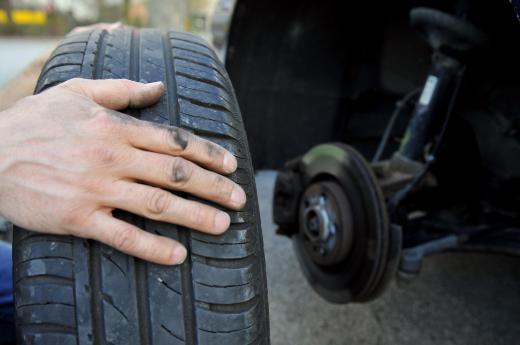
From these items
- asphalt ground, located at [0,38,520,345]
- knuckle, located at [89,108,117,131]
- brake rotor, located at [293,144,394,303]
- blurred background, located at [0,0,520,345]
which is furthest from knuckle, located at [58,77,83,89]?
asphalt ground, located at [0,38,520,345]

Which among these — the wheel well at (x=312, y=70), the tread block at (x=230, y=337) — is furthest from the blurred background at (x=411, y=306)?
the tread block at (x=230, y=337)

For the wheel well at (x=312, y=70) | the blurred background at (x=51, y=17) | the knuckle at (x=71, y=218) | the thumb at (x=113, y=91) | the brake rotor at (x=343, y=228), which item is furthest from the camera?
the blurred background at (x=51, y=17)

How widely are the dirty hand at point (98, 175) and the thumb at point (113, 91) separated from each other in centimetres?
3

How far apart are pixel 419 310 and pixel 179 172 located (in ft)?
5.11

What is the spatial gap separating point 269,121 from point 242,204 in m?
1.47

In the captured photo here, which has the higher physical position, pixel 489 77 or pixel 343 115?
pixel 489 77

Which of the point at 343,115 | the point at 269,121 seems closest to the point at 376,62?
the point at 343,115

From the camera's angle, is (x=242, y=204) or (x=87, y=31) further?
(x=87, y=31)

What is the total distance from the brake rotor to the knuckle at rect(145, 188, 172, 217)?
91 cm

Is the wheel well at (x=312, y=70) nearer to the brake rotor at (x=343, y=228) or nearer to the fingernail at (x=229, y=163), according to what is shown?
the brake rotor at (x=343, y=228)

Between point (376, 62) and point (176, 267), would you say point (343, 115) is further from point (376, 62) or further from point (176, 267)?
point (176, 267)

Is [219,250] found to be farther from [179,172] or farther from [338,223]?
[338,223]

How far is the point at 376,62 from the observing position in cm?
235

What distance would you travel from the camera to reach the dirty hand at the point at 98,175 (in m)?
0.81
